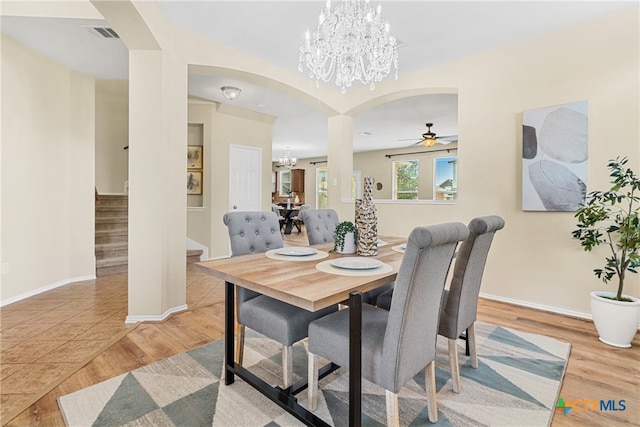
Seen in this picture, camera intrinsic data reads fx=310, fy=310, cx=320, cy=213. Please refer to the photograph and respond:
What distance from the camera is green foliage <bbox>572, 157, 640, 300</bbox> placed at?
7.50 feet

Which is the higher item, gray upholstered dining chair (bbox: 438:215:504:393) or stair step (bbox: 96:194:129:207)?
stair step (bbox: 96:194:129:207)

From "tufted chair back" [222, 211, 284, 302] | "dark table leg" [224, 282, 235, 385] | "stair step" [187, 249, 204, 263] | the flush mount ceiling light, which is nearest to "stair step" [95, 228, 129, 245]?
"stair step" [187, 249, 204, 263]

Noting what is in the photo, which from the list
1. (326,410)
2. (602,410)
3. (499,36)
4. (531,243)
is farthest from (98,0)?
(531,243)

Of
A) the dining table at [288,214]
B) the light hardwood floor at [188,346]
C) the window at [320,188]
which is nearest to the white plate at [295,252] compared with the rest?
the light hardwood floor at [188,346]

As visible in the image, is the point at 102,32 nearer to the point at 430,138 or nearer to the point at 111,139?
the point at 111,139

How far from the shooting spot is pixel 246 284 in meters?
1.34

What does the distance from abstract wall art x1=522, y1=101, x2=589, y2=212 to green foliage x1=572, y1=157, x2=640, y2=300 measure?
0.18 metres

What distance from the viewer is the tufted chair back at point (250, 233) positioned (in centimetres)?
204

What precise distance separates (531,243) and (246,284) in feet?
9.78

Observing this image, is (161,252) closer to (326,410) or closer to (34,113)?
(326,410)

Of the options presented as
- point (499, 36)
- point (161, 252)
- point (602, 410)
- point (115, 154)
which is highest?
point (499, 36)

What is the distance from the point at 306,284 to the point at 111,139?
619cm

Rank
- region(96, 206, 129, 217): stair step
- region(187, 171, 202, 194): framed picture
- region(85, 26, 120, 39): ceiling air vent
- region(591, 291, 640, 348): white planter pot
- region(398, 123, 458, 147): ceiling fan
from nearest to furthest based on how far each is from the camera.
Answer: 1. region(591, 291, 640, 348): white planter pot
2. region(85, 26, 120, 39): ceiling air vent
3. region(96, 206, 129, 217): stair step
4. region(187, 171, 202, 194): framed picture
5. region(398, 123, 458, 147): ceiling fan

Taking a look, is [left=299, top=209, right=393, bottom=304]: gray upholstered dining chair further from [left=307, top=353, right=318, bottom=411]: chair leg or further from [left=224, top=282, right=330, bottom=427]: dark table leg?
[left=307, top=353, right=318, bottom=411]: chair leg
